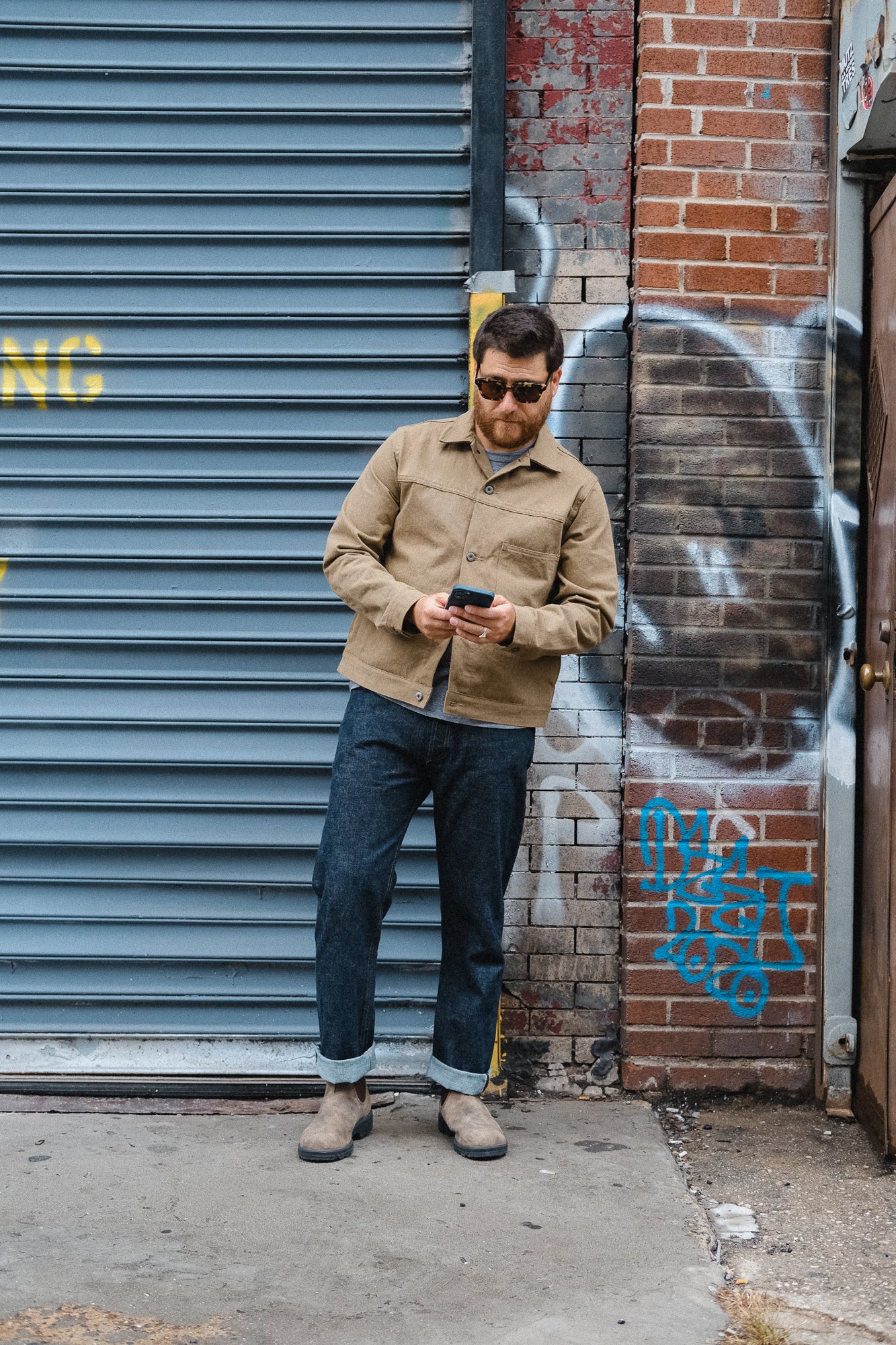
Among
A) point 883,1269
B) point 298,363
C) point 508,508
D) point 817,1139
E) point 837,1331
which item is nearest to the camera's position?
point 837,1331

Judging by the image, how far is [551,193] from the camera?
11.7ft

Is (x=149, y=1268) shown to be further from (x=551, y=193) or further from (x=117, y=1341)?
(x=551, y=193)

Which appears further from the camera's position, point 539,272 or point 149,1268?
point 539,272

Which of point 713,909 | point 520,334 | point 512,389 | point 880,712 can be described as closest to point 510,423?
point 512,389

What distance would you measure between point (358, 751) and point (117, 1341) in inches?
53.5

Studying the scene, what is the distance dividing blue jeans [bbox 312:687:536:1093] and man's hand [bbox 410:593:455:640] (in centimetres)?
27

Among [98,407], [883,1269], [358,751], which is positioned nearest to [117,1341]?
[358,751]

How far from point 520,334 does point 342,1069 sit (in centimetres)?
185

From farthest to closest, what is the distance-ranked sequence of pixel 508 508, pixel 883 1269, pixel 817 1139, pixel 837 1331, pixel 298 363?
pixel 298 363 < pixel 817 1139 < pixel 508 508 < pixel 883 1269 < pixel 837 1331

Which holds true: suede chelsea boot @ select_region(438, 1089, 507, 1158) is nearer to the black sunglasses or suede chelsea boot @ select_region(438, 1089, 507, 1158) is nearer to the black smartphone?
the black smartphone

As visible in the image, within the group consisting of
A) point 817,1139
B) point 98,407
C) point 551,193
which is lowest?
point 817,1139

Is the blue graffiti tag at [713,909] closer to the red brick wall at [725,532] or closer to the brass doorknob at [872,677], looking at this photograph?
the red brick wall at [725,532]

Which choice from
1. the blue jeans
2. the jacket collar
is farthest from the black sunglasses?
the blue jeans

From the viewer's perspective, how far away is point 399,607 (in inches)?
113
